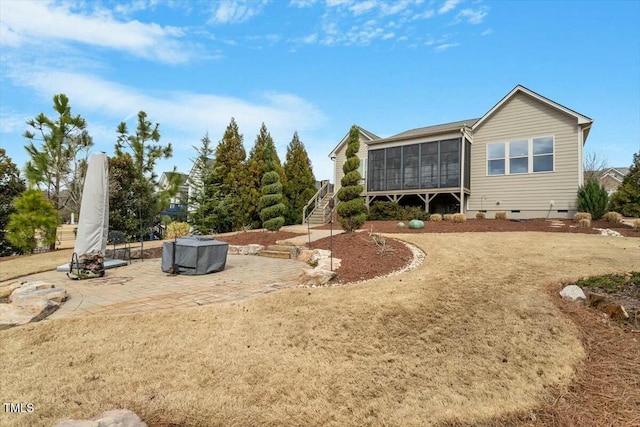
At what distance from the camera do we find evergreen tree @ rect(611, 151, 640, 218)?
1675 cm

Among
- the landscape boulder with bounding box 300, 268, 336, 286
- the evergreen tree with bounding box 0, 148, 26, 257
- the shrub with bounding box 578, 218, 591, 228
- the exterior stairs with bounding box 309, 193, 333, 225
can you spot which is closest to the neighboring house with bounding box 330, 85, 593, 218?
the exterior stairs with bounding box 309, 193, 333, 225

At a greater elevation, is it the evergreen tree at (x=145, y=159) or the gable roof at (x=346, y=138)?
the gable roof at (x=346, y=138)

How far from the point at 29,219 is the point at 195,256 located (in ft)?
31.2

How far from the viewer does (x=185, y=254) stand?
25.1 ft

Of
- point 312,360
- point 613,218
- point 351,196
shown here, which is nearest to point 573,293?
point 312,360

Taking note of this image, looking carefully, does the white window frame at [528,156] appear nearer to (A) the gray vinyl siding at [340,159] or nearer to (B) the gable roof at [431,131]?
(B) the gable roof at [431,131]

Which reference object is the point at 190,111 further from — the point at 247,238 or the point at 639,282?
the point at 639,282

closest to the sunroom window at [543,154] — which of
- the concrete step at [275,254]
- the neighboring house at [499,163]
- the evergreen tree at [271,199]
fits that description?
the neighboring house at [499,163]

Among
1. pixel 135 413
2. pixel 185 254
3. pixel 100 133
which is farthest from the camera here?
pixel 100 133

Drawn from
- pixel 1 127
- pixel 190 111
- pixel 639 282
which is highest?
pixel 190 111

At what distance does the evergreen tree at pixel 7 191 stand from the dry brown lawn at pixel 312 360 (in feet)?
49.7

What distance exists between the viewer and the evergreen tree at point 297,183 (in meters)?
21.3

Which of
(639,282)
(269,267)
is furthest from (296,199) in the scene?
(639,282)

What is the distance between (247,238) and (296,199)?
8.73 metres
